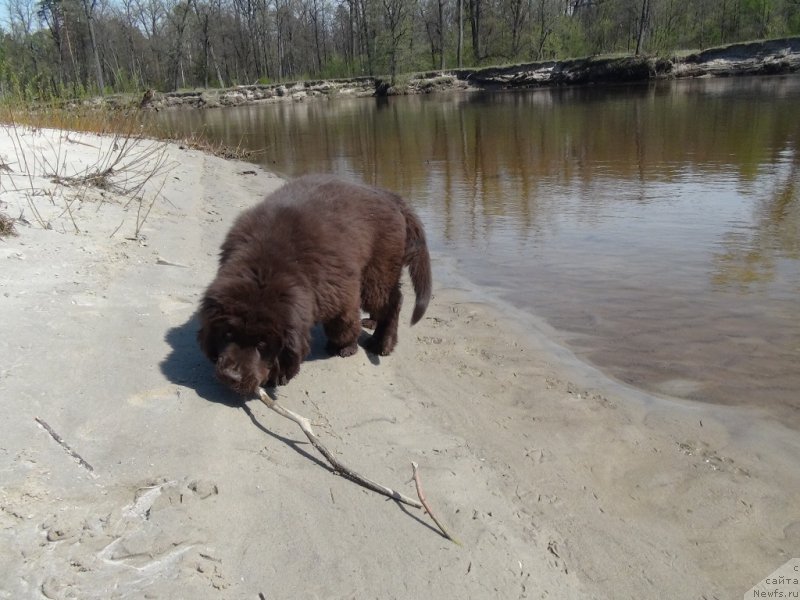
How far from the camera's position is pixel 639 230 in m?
8.53

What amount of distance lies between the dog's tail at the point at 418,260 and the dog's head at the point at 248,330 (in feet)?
4.66

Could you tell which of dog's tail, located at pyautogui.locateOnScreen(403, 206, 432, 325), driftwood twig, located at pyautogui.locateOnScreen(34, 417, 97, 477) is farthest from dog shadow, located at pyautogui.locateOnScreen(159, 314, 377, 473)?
dog's tail, located at pyautogui.locateOnScreen(403, 206, 432, 325)

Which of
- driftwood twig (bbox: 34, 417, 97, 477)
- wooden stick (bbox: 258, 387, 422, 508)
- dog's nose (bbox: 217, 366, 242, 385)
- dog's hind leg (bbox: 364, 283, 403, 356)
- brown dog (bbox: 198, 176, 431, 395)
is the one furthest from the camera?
dog's hind leg (bbox: 364, 283, 403, 356)

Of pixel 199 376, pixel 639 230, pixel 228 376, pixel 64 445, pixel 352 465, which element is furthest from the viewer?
pixel 639 230

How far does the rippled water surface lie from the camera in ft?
16.3

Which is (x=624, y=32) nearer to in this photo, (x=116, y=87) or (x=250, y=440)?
(x=116, y=87)

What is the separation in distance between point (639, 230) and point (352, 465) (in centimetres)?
689

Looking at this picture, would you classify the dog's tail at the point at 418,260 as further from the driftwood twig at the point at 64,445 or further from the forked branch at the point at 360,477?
the driftwood twig at the point at 64,445

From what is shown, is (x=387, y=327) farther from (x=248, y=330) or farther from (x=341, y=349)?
(x=248, y=330)

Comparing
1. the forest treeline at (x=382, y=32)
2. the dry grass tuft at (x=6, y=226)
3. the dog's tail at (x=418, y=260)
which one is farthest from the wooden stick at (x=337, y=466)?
the forest treeline at (x=382, y=32)

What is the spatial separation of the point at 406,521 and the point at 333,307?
1.73 metres

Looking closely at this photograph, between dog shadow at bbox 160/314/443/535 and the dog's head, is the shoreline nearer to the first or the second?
dog shadow at bbox 160/314/443/535

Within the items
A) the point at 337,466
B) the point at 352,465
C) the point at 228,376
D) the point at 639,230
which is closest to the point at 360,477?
the point at 337,466

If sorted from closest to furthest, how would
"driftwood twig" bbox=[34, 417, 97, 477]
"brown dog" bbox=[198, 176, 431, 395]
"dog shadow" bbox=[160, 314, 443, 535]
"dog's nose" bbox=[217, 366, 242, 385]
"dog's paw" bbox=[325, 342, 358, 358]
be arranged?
"driftwood twig" bbox=[34, 417, 97, 477] → "dog shadow" bbox=[160, 314, 443, 535] → "dog's nose" bbox=[217, 366, 242, 385] → "brown dog" bbox=[198, 176, 431, 395] → "dog's paw" bbox=[325, 342, 358, 358]
